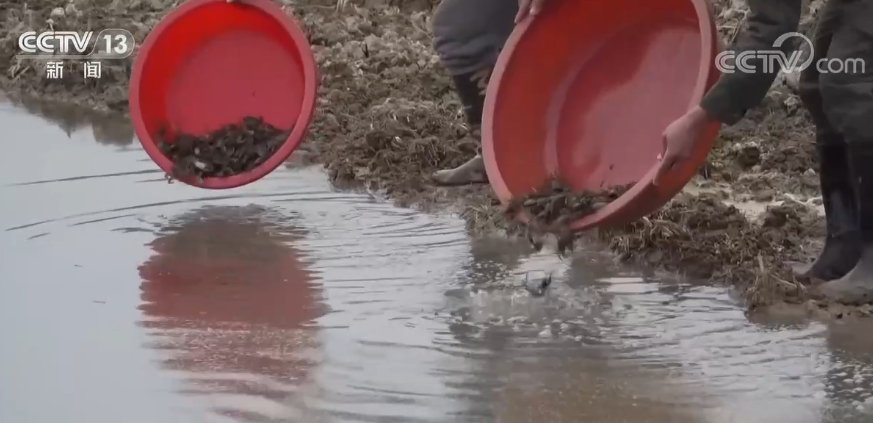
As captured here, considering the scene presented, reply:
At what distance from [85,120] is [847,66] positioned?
10.2 feet

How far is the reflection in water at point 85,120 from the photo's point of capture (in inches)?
161

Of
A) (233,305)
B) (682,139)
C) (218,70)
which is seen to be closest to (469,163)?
(218,70)

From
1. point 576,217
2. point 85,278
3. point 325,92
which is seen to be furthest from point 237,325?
point 325,92

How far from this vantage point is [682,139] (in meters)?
2.20

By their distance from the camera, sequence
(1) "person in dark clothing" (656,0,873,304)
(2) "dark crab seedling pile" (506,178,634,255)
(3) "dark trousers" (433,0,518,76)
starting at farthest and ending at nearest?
(3) "dark trousers" (433,0,518,76) < (2) "dark crab seedling pile" (506,178,634,255) < (1) "person in dark clothing" (656,0,873,304)

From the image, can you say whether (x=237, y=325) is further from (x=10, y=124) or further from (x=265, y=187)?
(x=10, y=124)

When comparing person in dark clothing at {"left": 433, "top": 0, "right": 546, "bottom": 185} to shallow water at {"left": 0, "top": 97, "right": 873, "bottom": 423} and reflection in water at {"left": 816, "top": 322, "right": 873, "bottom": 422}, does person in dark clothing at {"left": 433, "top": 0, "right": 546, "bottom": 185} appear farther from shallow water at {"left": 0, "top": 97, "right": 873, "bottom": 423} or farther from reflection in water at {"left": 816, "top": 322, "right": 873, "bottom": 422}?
reflection in water at {"left": 816, "top": 322, "right": 873, "bottom": 422}

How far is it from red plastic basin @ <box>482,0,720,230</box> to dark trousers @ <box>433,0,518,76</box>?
45 cm

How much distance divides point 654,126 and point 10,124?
271cm

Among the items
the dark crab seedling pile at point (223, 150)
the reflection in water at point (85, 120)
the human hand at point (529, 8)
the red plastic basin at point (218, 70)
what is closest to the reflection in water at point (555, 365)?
the human hand at point (529, 8)

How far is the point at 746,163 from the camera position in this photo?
339cm

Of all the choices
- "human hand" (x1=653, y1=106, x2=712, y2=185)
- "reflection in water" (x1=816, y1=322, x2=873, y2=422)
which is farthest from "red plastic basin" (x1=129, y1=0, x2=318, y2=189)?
"reflection in water" (x1=816, y1=322, x2=873, y2=422)

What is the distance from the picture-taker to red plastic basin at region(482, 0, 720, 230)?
2764mm

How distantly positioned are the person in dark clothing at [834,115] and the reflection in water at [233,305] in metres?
0.91
